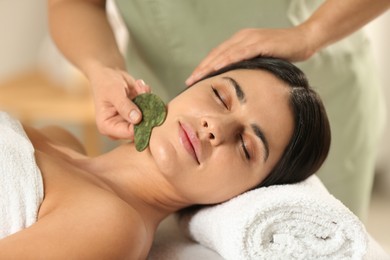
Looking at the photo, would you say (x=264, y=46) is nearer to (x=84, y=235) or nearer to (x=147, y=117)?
(x=147, y=117)

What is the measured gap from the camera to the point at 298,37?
5.36 feet

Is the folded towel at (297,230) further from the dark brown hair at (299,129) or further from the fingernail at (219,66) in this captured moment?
the fingernail at (219,66)

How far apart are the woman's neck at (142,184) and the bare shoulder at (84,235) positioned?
21 centimetres

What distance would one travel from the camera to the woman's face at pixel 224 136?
1.50 m

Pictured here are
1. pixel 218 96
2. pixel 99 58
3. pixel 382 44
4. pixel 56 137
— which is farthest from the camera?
pixel 382 44

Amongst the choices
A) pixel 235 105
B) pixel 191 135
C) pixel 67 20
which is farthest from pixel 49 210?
pixel 67 20

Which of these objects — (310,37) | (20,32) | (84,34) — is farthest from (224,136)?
(20,32)

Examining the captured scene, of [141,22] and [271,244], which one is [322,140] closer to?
[271,244]

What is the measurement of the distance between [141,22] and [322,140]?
0.67 m

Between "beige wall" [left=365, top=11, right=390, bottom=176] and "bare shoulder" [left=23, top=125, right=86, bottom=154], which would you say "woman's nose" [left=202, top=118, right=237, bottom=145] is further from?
"beige wall" [left=365, top=11, right=390, bottom=176]

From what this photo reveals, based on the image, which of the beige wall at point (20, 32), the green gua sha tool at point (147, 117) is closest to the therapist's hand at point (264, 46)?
the green gua sha tool at point (147, 117)

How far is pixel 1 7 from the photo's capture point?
3664 millimetres

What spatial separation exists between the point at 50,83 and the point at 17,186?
7.51 ft

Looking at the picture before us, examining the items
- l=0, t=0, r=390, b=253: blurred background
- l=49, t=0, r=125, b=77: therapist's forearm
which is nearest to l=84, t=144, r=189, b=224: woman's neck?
l=49, t=0, r=125, b=77: therapist's forearm
